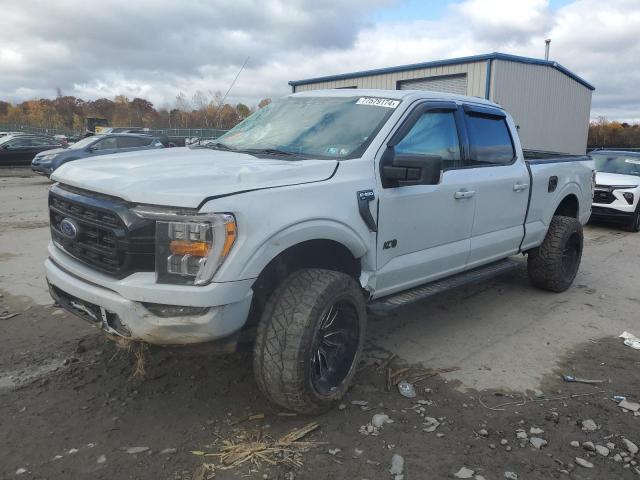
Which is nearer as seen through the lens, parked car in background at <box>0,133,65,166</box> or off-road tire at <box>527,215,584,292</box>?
off-road tire at <box>527,215,584,292</box>

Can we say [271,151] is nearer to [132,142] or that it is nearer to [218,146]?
[218,146]

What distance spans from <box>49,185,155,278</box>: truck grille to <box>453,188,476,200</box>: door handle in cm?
237

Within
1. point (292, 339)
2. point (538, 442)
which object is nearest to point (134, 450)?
point (292, 339)

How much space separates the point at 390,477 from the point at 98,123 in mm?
43399

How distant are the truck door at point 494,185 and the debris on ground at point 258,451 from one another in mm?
2282

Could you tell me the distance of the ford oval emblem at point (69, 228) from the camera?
9.96 ft

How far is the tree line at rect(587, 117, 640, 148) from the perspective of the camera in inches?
1582

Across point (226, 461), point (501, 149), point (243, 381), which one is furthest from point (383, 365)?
point (501, 149)

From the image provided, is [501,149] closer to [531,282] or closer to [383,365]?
[531,282]

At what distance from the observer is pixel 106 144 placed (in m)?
16.9

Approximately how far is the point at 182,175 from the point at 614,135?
47990 mm

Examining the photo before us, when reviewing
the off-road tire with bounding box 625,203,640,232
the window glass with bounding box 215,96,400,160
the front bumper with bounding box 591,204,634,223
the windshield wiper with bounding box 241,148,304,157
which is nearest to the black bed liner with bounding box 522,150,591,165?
the window glass with bounding box 215,96,400,160

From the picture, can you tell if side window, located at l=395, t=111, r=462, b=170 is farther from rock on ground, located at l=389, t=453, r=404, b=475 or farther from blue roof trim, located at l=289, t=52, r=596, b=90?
blue roof trim, located at l=289, t=52, r=596, b=90

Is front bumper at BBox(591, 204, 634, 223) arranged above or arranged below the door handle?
below
